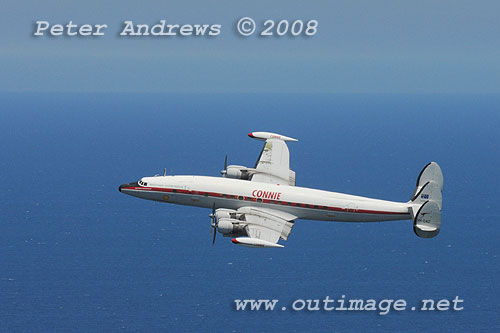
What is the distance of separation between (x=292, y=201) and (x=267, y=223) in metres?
4.91

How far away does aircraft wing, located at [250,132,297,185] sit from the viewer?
107m

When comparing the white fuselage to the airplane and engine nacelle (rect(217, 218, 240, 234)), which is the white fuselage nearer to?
the airplane

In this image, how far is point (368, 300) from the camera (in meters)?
178

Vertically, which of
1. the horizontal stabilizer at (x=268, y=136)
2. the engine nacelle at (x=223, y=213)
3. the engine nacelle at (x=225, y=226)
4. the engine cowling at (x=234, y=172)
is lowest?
the engine nacelle at (x=225, y=226)

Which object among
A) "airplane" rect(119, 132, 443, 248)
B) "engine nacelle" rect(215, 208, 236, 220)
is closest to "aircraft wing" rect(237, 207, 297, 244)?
"airplane" rect(119, 132, 443, 248)

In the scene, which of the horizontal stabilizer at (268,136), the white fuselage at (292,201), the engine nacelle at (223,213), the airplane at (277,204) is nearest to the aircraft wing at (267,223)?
the airplane at (277,204)

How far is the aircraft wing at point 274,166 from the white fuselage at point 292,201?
5532 millimetres

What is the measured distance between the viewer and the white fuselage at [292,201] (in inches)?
3910

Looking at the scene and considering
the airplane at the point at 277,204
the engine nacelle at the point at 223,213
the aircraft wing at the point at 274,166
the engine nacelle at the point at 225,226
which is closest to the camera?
the engine nacelle at the point at 225,226

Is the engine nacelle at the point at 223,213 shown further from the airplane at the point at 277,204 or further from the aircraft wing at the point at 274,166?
the aircraft wing at the point at 274,166

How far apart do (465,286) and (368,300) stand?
34191mm

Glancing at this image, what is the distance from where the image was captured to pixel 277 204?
99562mm

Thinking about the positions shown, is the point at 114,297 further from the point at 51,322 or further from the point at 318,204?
the point at 318,204

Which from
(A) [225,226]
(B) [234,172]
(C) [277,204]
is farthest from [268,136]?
(A) [225,226]
